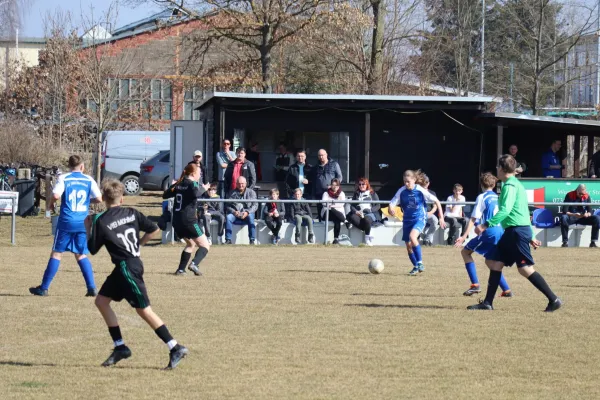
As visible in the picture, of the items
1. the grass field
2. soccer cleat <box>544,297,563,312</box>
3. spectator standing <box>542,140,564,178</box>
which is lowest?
the grass field

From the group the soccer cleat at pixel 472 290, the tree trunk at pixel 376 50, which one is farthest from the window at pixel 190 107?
the soccer cleat at pixel 472 290

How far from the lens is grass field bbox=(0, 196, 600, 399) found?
751 cm

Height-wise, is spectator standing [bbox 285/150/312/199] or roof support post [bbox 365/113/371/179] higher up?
roof support post [bbox 365/113/371/179]

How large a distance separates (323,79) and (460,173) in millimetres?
14185

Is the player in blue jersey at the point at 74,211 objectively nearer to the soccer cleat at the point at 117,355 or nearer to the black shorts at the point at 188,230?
the black shorts at the point at 188,230

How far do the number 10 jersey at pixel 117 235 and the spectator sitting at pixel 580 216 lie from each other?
15.4m

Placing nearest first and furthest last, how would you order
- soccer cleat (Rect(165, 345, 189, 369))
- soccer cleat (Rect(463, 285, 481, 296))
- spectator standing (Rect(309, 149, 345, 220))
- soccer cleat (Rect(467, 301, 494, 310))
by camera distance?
soccer cleat (Rect(165, 345, 189, 369)), soccer cleat (Rect(467, 301, 494, 310)), soccer cleat (Rect(463, 285, 481, 296)), spectator standing (Rect(309, 149, 345, 220))

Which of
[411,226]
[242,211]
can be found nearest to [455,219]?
[242,211]

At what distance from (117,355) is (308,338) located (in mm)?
2124

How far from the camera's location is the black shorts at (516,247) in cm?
1078

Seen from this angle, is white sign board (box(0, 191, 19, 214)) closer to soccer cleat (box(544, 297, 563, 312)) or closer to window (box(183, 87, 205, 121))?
soccer cleat (box(544, 297, 563, 312))

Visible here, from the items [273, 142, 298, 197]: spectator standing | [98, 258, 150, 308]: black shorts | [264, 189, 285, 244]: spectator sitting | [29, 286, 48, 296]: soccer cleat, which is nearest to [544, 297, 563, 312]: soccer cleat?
[98, 258, 150, 308]: black shorts

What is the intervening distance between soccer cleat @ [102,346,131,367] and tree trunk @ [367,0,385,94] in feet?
95.6

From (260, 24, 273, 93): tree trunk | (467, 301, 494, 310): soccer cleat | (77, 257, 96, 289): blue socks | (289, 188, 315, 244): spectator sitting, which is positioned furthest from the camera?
(260, 24, 273, 93): tree trunk
